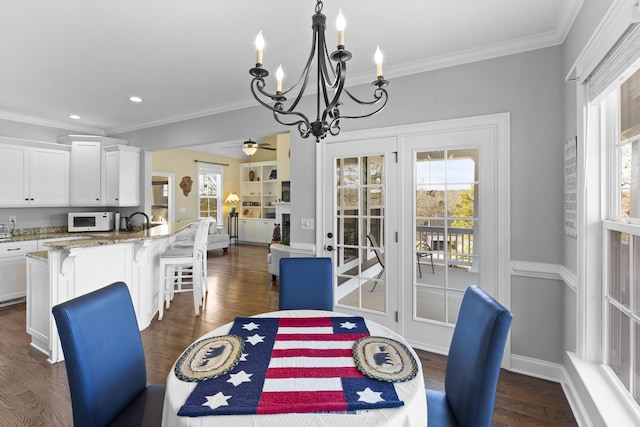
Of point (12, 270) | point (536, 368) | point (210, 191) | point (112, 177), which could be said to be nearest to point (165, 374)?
point (536, 368)

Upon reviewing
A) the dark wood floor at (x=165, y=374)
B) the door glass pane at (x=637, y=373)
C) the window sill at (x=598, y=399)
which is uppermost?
the door glass pane at (x=637, y=373)

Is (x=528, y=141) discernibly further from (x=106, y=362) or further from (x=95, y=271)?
(x=95, y=271)

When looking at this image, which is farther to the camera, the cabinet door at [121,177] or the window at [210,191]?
the window at [210,191]

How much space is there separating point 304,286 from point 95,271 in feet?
7.04

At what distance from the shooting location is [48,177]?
4.72 m

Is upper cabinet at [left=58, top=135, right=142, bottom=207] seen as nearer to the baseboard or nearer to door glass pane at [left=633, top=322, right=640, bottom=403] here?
the baseboard

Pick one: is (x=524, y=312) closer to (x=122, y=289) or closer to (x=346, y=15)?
(x=346, y=15)

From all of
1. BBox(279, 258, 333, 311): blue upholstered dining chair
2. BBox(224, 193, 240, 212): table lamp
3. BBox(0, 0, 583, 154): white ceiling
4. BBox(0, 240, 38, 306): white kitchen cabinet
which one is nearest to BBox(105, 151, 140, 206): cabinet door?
BBox(0, 240, 38, 306): white kitchen cabinet

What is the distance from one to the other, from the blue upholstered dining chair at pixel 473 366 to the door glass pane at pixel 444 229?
1401 millimetres

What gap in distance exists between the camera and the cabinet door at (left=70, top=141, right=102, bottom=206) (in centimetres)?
496

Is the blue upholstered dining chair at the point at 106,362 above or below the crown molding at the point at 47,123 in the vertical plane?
below

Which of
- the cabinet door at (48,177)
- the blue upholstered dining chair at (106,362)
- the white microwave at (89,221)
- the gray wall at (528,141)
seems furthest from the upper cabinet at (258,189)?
the blue upholstered dining chair at (106,362)

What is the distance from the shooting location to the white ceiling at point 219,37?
6.89 feet

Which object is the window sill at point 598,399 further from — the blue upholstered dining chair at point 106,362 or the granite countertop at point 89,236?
the granite countertop at point 89,236
